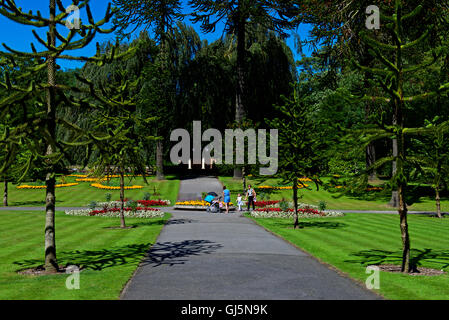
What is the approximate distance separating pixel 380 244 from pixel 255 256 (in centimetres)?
560

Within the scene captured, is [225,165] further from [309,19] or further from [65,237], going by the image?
[65,237]

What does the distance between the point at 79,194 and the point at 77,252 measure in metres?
22.4

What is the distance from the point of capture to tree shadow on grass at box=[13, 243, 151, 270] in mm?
11086

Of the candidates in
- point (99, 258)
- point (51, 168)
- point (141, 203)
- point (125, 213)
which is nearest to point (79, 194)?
point (141, 203)

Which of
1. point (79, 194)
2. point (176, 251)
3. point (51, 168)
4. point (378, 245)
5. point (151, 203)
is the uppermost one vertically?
point (51, 168)

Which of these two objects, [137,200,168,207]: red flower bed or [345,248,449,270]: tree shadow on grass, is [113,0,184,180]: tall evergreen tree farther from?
[345,248,449,270]: tree shadow on grass

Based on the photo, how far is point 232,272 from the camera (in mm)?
10039

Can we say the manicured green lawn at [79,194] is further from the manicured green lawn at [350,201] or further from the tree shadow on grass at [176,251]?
the tree shadow on grass at [176,251]

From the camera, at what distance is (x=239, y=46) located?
38.6 meters

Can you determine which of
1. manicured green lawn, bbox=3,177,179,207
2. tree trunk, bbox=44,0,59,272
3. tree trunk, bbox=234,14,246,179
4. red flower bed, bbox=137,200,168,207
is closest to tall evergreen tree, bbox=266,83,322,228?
tree trunk, bbox=44,0,59,272

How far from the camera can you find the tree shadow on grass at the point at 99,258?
1109 cm

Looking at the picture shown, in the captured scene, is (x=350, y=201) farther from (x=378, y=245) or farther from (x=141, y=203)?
(x=378, y=245)

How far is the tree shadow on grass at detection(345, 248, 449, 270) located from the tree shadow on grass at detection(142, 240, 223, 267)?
4482mm
